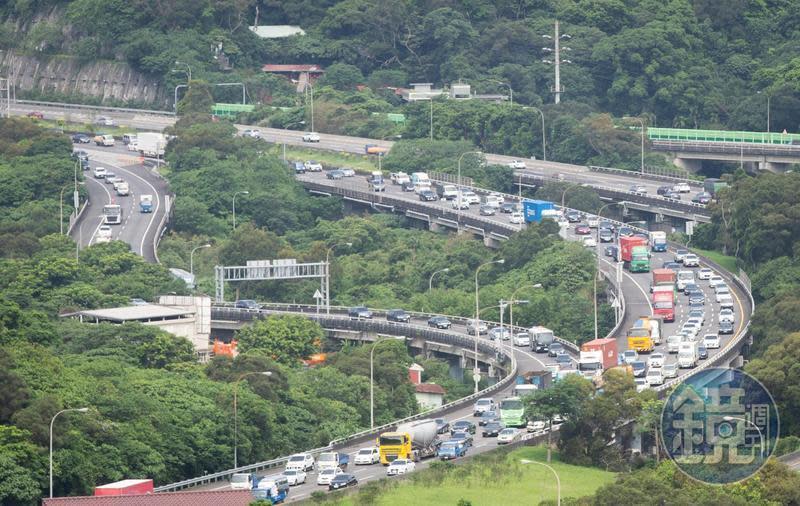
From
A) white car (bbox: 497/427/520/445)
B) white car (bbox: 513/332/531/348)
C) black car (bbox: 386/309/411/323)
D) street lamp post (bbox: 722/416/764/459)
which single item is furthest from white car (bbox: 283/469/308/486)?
black car (bbox: 386/309/411/323)

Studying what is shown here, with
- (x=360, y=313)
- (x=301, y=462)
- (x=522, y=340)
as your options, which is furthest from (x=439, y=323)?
(x=301, y=462)

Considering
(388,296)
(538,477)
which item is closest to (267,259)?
(388,296)

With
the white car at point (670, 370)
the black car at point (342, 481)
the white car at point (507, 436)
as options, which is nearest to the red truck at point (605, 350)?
the white car at point (670, 370)

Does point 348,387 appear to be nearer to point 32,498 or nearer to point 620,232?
point 32,498

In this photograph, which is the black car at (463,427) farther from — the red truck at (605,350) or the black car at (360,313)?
the black car at (360,313)

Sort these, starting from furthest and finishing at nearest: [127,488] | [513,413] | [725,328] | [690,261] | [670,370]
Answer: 1. [690,261]
2. [725,328]
3. [670,370]
4. [513,413]
5. [127,488]

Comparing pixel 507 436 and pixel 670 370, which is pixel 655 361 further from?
pixel 507 436
